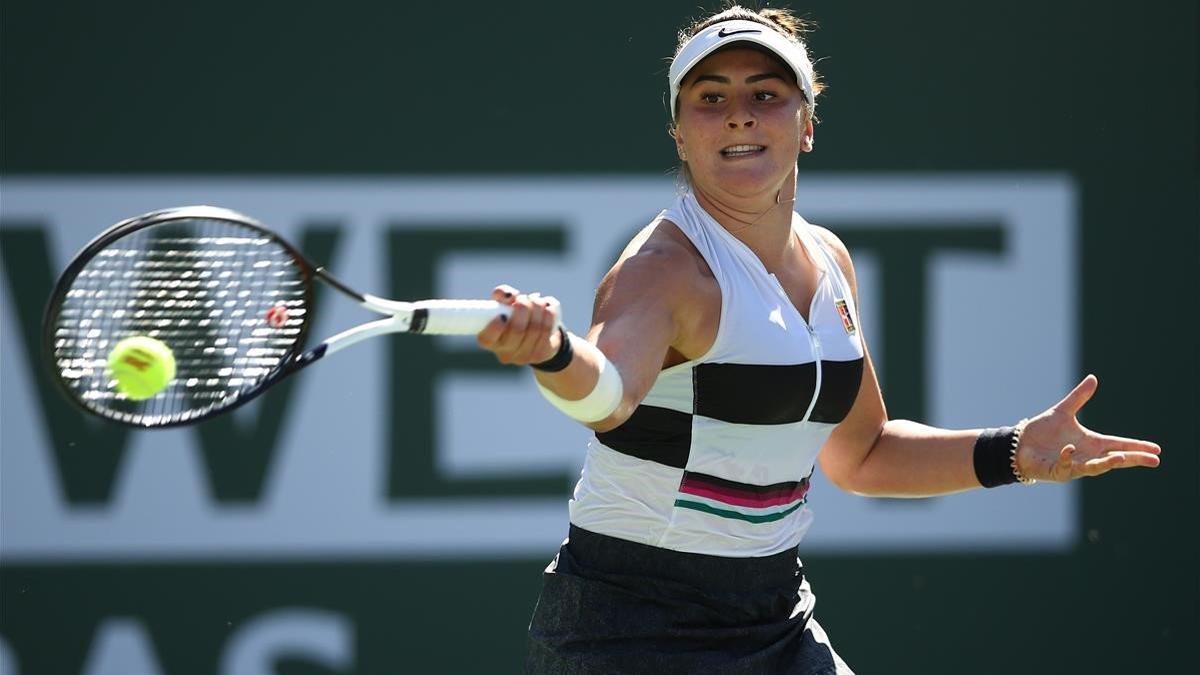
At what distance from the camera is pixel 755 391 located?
2631 millimetres

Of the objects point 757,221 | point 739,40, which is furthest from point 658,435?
point 739,40

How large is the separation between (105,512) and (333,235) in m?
0.95

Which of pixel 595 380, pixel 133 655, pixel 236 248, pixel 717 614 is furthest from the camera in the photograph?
pixel 133 655

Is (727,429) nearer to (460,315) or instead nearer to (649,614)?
(649,614)

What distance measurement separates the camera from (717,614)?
2719mm

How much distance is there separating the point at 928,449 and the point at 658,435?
0.69 m

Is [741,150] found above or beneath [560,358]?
above

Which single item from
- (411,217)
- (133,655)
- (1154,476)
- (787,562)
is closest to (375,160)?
(411,217)

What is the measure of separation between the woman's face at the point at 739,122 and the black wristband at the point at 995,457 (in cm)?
64

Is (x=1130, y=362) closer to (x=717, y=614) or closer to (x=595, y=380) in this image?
(x=717, y=614)

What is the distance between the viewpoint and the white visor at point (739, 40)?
9.02ft

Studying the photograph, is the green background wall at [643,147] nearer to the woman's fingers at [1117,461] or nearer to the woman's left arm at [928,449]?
the woman's left arm at [928,449]

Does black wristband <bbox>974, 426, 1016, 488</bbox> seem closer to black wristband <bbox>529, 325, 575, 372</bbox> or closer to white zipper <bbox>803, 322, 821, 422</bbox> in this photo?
white zipper <bbox>803, 322, 821, 422</bbox>

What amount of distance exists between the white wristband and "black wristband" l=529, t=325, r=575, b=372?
0.05 meters
